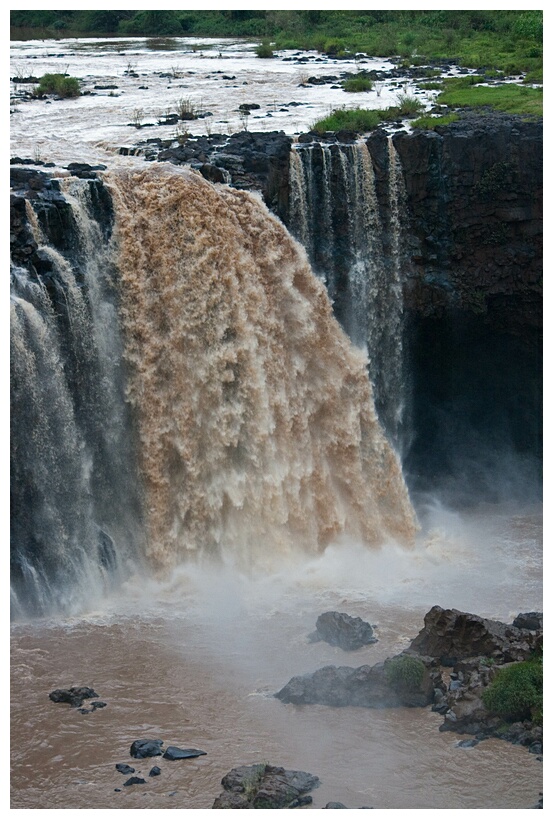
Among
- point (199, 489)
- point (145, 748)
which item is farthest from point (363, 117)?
point (145, 748)

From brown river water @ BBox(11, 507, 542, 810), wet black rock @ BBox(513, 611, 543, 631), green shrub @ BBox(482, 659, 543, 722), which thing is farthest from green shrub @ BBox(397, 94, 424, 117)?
green shrub @ BBox(482, 659, 543, 722)

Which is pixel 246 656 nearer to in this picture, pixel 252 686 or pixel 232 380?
pixel 252 686

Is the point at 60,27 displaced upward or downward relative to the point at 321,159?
upward

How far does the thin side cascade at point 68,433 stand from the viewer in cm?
2134

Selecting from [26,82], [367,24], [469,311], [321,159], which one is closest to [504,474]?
[469,311]

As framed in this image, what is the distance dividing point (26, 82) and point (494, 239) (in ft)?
47.8

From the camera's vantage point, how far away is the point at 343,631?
20.3m

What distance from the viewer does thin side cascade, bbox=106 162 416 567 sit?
74.8 feet

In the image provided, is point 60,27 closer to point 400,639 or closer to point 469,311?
point 469,311

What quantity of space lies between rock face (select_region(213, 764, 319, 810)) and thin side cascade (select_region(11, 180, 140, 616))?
6658 millimetres

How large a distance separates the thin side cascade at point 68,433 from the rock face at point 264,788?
666cm

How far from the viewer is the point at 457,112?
30.2m

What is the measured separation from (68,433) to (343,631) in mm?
6097

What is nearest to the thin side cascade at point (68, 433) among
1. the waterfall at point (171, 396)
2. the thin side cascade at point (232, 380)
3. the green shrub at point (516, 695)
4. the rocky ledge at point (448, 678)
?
the waterfall at point (171, 396)
